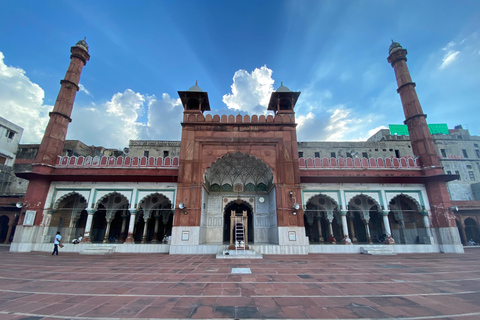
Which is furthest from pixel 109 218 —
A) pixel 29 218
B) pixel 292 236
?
pixel 292 236

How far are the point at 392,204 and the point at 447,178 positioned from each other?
4120mm

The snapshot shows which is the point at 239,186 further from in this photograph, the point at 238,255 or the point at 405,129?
the point at 405,129

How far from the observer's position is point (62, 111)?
57.6ft

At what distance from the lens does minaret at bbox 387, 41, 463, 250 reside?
1535cm

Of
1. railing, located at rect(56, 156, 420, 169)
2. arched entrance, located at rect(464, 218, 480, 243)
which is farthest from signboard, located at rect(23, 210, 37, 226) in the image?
arched entrance, located at rect(464, 218, 480, 243)

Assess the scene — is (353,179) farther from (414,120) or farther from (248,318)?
(248,318)

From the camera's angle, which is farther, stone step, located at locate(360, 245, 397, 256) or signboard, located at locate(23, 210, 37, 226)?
signboard, located at locate(23, 210, 37, 226)

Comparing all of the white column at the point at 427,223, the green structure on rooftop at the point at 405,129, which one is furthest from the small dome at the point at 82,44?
the green structure on rooftop at the point at 405,129

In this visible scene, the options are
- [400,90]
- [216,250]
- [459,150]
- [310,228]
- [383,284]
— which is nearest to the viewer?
[383,284]

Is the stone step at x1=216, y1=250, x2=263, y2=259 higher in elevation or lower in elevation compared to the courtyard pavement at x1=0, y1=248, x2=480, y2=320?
higher

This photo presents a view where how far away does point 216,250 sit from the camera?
14508mm

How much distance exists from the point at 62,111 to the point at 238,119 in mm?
13951

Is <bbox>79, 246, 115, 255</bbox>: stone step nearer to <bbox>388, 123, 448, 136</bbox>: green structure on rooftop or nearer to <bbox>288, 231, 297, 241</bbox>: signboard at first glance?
<bbox>288, 231, 297, 241</bbox>: signboard

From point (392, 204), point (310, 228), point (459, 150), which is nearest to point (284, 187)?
point (310, 228)
